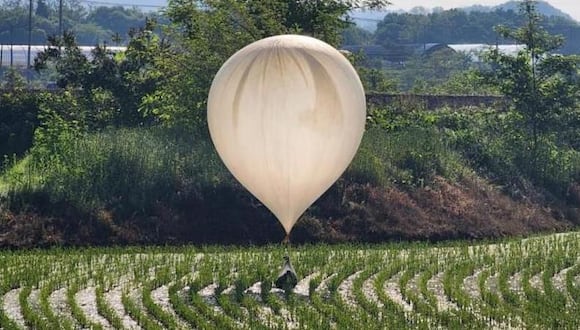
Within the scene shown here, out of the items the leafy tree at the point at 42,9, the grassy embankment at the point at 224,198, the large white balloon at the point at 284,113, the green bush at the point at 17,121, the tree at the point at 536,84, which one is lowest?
the leafy tree at the point at 42,9

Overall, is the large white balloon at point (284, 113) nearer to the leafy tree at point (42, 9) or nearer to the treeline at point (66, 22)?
the treeline at point (66, 22)

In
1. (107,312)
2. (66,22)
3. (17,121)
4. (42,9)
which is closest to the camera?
(107,312)

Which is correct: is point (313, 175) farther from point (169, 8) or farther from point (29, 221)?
point (169, 8)

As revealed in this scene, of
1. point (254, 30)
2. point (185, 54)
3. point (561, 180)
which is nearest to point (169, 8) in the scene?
point (185, 54)

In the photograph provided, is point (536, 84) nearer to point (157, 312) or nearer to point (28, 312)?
point (157, 312)

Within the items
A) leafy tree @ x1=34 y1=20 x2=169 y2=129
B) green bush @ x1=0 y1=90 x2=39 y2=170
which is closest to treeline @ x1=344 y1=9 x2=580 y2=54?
leafy tree @ x1=34 y1=20 x2=169 y2=129

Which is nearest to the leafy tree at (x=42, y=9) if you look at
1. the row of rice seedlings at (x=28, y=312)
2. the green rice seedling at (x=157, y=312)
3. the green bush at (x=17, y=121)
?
the green bush at (x=17, y=121)

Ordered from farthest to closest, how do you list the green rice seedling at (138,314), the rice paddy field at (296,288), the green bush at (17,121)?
the green bush at (17,121), the rice paddy field at (296,288), the green rice seedling at (138,314)

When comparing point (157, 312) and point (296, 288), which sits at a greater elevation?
point (157, 312)

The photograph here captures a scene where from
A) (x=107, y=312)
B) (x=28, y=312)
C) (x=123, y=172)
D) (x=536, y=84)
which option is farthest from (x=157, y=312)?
(x=536, y=84)
